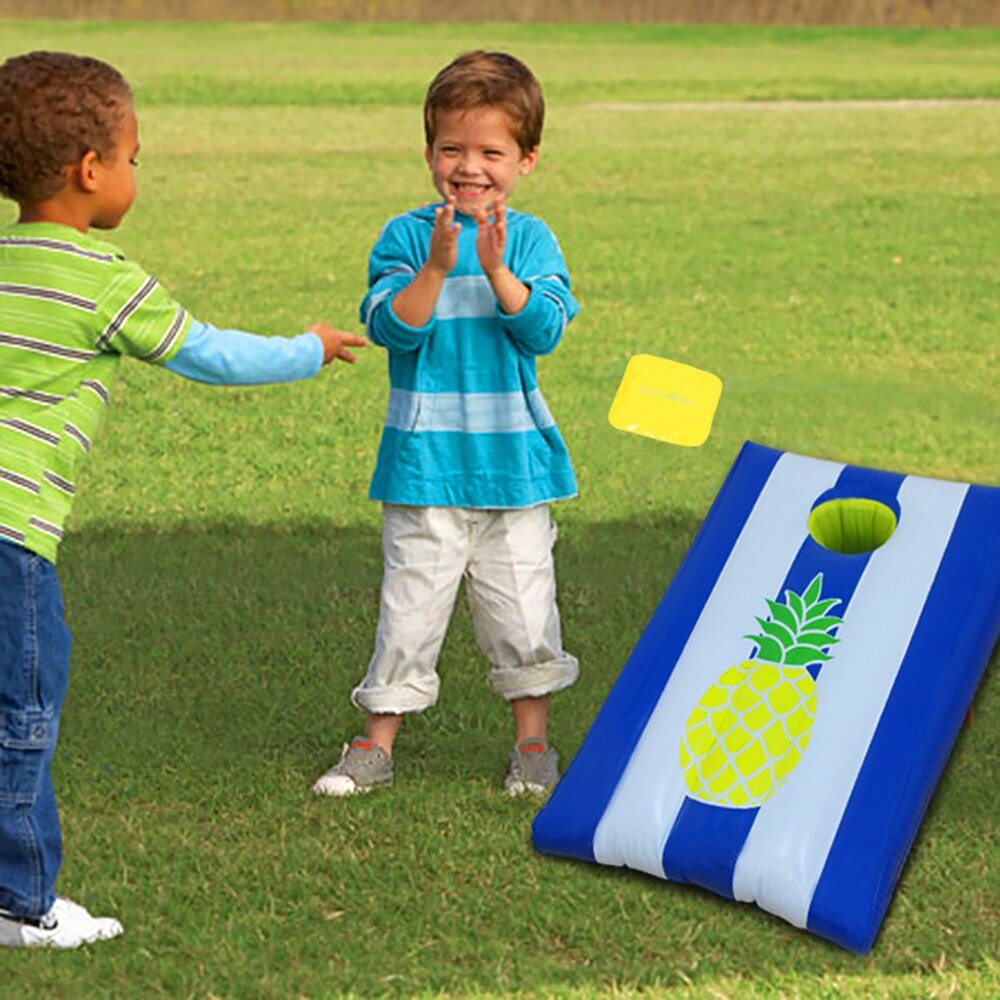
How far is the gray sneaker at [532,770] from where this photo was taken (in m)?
4.30

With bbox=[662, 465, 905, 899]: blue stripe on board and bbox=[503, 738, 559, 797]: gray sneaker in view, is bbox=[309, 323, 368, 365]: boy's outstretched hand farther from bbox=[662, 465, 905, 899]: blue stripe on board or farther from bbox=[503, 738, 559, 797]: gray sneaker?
bbox=[503, 738, 559, 797]: gray sneaker

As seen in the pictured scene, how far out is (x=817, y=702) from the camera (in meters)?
3.79

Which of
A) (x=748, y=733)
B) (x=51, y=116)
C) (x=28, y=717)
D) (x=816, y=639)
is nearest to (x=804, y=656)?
(x=816, y=639)

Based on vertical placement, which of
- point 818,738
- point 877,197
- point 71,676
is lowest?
point 71,676

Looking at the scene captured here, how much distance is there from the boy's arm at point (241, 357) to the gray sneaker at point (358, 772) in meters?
1.10

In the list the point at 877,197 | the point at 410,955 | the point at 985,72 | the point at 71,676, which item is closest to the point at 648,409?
the point at 410,955

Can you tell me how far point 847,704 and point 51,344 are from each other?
1577 millimetres

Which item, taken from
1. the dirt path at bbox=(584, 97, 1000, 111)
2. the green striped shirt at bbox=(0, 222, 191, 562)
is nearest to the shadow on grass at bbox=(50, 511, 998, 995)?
the green striped shirt at bbox=(0, 222, 191, 562)

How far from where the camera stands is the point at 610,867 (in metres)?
3.90

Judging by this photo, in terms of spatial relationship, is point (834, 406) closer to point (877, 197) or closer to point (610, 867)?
point (610, 867)

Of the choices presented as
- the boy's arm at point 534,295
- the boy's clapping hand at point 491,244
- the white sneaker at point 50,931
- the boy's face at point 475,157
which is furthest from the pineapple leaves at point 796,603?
the white sneaker at point 50,931

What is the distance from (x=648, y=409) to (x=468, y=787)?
3.01ft

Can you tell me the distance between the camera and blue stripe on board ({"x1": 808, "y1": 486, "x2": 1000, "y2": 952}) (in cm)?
356

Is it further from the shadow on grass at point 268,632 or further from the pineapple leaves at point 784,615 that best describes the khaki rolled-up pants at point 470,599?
the pineapple leaves at point 784,615
